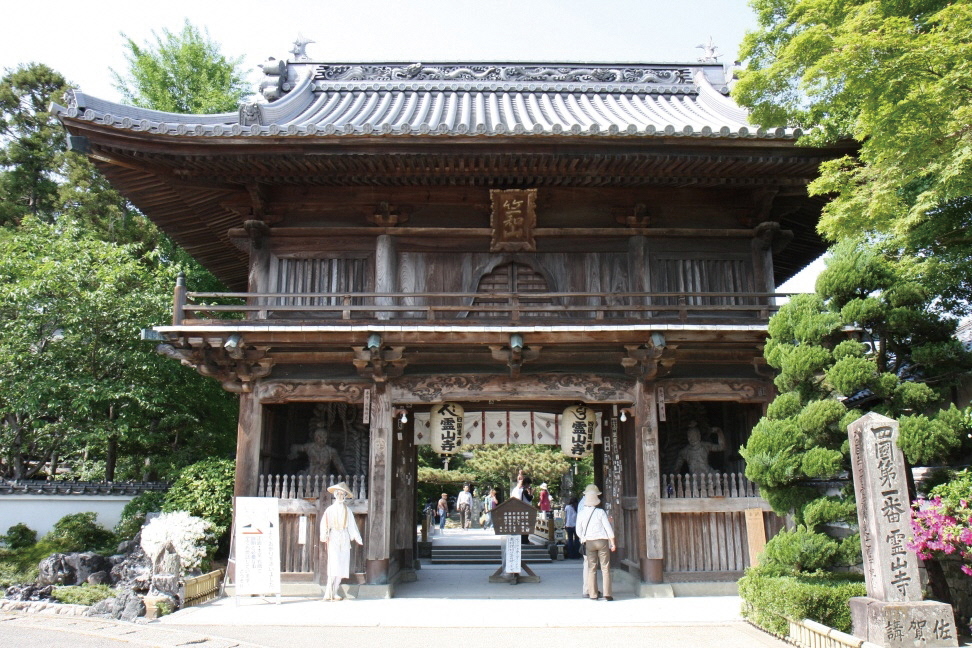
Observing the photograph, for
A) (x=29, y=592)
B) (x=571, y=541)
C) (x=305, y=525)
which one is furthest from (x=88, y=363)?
(x=571, y=541)

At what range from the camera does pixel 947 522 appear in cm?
636

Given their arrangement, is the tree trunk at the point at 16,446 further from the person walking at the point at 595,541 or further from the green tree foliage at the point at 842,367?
the green tree foliage at the point at 842,367

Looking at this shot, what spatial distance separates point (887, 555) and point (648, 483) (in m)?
4.73

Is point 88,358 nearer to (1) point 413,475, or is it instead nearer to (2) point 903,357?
(1) point 413,475

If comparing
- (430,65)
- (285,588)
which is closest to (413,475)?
(285,588)

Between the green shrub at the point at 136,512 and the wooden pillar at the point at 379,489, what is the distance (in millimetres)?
5274

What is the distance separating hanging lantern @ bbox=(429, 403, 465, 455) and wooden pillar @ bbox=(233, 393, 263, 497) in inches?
122

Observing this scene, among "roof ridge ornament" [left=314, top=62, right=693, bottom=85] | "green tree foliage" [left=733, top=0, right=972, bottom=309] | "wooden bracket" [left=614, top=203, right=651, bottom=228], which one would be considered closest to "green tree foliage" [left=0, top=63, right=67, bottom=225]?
"roof ridge ornament" [left=314, top=62, right=693, bottom=85]

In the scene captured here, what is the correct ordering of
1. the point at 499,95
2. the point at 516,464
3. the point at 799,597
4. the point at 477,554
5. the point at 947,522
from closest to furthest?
the point at 947,522 < the point at 799,597 < the point at 499,95 < the point at 477,554 < the point at 516,464

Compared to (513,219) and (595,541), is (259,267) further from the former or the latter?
(595,541)

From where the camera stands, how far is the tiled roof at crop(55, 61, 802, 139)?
46.0 ft

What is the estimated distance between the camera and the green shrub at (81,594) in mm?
10458

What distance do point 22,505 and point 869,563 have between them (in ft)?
54.0

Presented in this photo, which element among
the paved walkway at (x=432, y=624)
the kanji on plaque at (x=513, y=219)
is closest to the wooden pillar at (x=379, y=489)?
the paved walkway at (x=432, y=624)
